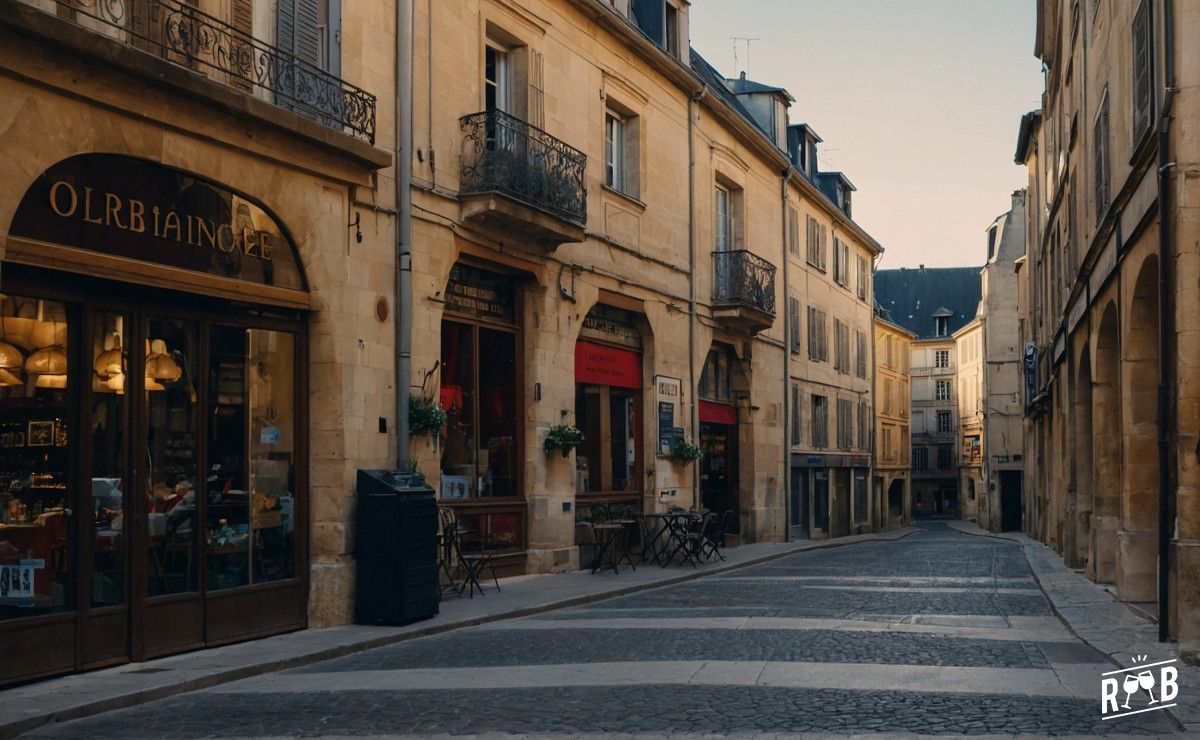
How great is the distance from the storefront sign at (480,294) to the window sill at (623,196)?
322cm

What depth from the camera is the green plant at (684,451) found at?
71.4 feet

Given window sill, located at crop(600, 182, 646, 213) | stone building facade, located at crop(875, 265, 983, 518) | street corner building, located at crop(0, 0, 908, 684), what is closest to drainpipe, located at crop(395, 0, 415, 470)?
street corner building, located at crop(0, 0, 908, 684)

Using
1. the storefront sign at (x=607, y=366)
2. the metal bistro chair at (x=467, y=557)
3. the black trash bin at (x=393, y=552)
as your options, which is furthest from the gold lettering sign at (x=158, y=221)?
the storefront sign at (x=607, y=366)

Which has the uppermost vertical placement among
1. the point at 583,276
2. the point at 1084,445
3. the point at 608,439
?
the point at 583,276

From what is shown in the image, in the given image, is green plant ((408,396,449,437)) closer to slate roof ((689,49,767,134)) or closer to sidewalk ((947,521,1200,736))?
sidewalk ((947,521,1200,736))

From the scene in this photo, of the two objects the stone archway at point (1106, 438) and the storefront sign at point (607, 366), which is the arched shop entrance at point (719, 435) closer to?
the storefront sign at point (607, 366)

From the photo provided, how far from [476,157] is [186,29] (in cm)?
536

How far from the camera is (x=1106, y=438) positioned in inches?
608

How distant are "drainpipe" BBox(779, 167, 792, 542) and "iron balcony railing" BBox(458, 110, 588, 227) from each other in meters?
13.0

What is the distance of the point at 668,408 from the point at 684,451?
825 mm

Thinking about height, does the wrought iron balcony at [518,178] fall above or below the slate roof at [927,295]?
below

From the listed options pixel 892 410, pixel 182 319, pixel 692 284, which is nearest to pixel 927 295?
pixel 892 410

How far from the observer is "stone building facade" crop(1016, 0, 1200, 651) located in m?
10.2

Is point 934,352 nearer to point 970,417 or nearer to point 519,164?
point 970,417
